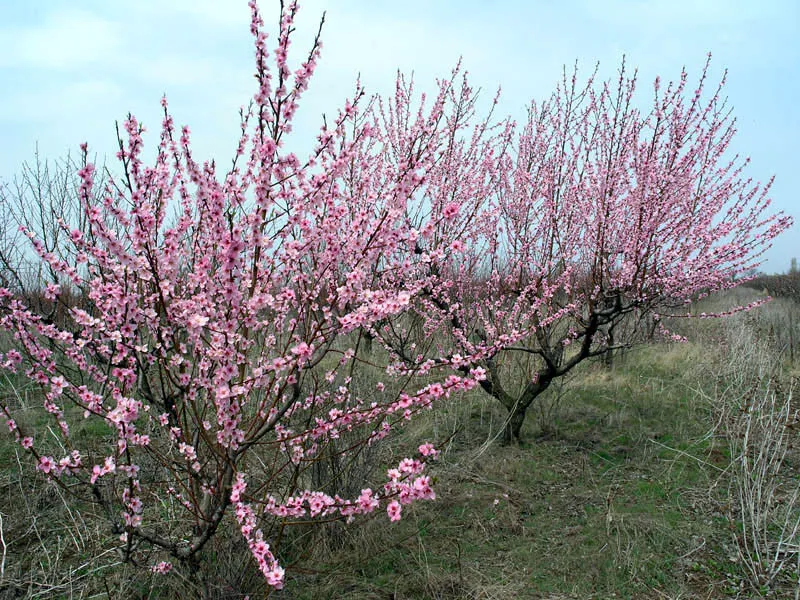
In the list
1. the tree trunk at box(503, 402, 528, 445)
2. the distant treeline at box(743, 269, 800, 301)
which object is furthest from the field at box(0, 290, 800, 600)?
the distant treeline at box(743, 269, 800, 301)

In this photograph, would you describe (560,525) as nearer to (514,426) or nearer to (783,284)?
(514,426)

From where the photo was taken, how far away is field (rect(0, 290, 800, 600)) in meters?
3.24

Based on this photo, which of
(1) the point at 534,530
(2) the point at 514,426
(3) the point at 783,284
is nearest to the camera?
(1) the point at 534,530

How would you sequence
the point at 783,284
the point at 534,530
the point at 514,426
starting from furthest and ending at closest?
1. the point at 783,284
2. the point at 514,426
3. the point at 534,530

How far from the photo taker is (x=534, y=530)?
13.1 ft

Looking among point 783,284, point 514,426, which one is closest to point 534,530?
point 514,426

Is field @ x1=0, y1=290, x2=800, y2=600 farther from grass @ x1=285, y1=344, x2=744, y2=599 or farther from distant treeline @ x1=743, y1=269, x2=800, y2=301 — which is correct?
distant treeline @ x1=743, y1=269, x2=800, y2=301

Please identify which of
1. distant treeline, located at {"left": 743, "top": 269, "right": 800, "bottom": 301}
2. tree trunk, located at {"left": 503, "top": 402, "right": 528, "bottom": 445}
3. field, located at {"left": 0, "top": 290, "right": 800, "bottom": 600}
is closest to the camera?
field, located at {"left": 0, "top": 290, "right": 800, "bottom": 600}

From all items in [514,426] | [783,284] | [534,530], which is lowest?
[534,530]

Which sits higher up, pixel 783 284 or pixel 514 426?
pixel 783 284

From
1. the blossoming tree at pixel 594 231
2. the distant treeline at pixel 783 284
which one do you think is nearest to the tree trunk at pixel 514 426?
the blossoming tree at pixel 594 231

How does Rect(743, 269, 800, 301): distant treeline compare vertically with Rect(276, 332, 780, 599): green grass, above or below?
above

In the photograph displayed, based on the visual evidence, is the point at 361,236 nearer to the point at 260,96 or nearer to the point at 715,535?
the point at 260,96

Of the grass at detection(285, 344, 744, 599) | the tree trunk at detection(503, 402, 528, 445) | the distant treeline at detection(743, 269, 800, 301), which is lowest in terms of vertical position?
the grass at detection(285, 344, 744, 599)
